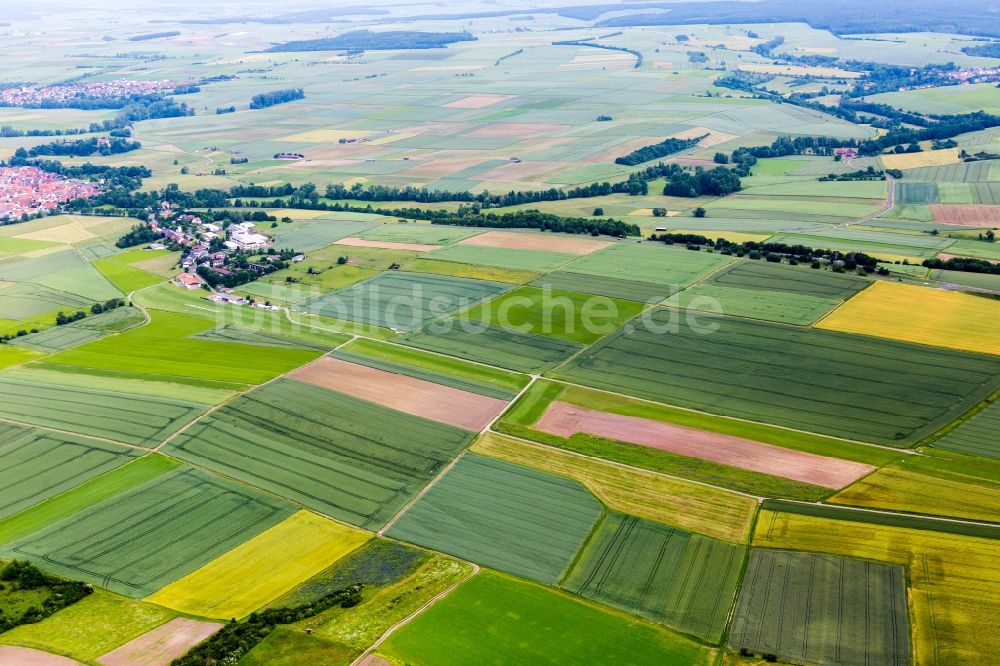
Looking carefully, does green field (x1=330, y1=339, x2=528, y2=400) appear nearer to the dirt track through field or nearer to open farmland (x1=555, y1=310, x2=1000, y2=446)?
open farmland (x1=555, y1=310, x2=1000, y2=446)

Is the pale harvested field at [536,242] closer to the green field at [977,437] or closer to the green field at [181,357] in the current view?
the green field at [181,357]

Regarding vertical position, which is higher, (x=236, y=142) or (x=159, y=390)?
(x=236, y=142)

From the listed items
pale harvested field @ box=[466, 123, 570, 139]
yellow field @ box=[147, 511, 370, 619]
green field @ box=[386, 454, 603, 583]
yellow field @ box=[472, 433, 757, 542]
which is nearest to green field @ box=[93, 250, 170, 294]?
yellow field @ box=[147, 511, 370, 619]

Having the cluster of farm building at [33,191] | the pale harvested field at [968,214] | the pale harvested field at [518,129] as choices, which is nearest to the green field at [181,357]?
the cluster of farm building at [33,191]

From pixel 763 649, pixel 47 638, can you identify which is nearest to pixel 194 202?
pixel 47 638

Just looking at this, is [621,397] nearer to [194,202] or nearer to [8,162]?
[194,202]

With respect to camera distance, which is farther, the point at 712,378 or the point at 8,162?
the point at 8,162
